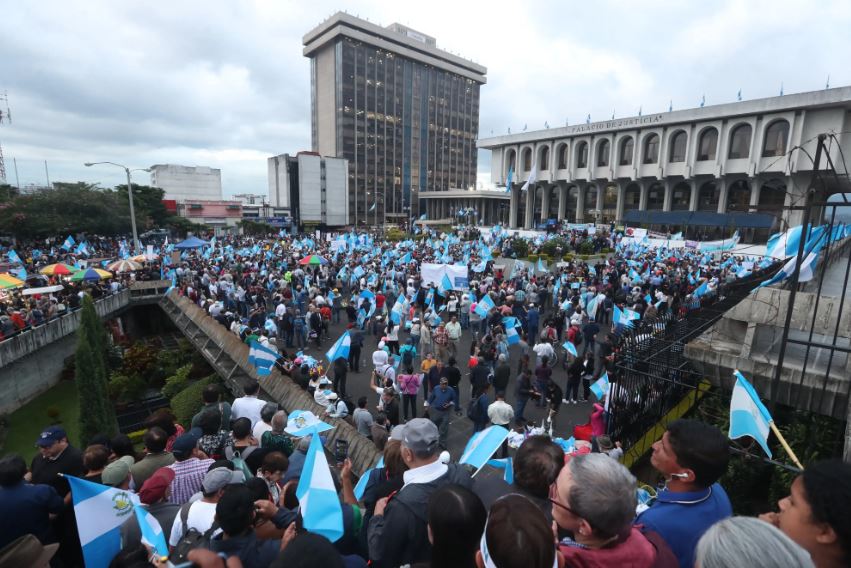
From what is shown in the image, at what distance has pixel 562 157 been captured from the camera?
206ft

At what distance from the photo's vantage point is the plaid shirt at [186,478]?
388 cm

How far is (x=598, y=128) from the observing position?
186 feet

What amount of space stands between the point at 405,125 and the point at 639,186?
59469 mm

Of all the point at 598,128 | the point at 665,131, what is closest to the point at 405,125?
the point at 598,128

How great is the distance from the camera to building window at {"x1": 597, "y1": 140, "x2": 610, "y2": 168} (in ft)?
191

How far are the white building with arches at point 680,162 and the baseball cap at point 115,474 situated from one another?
1762 inches

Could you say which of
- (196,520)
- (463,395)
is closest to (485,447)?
(196,520)

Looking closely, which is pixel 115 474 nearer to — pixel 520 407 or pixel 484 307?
pixel 520 407

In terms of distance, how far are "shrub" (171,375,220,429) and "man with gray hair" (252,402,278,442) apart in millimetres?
7581

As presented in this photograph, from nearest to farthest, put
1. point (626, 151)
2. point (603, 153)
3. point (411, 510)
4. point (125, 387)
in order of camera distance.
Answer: point (411, 510), point (125, 387), point (626, 151), point (603, 153)

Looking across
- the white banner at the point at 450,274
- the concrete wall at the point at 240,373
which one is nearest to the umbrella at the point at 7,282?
the concrete wall at the point at 240,373

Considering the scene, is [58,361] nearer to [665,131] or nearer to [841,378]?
[841,378]

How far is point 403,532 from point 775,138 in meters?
59.8

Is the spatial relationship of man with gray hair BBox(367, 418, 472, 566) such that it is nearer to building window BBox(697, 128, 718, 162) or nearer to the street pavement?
the street pavement
